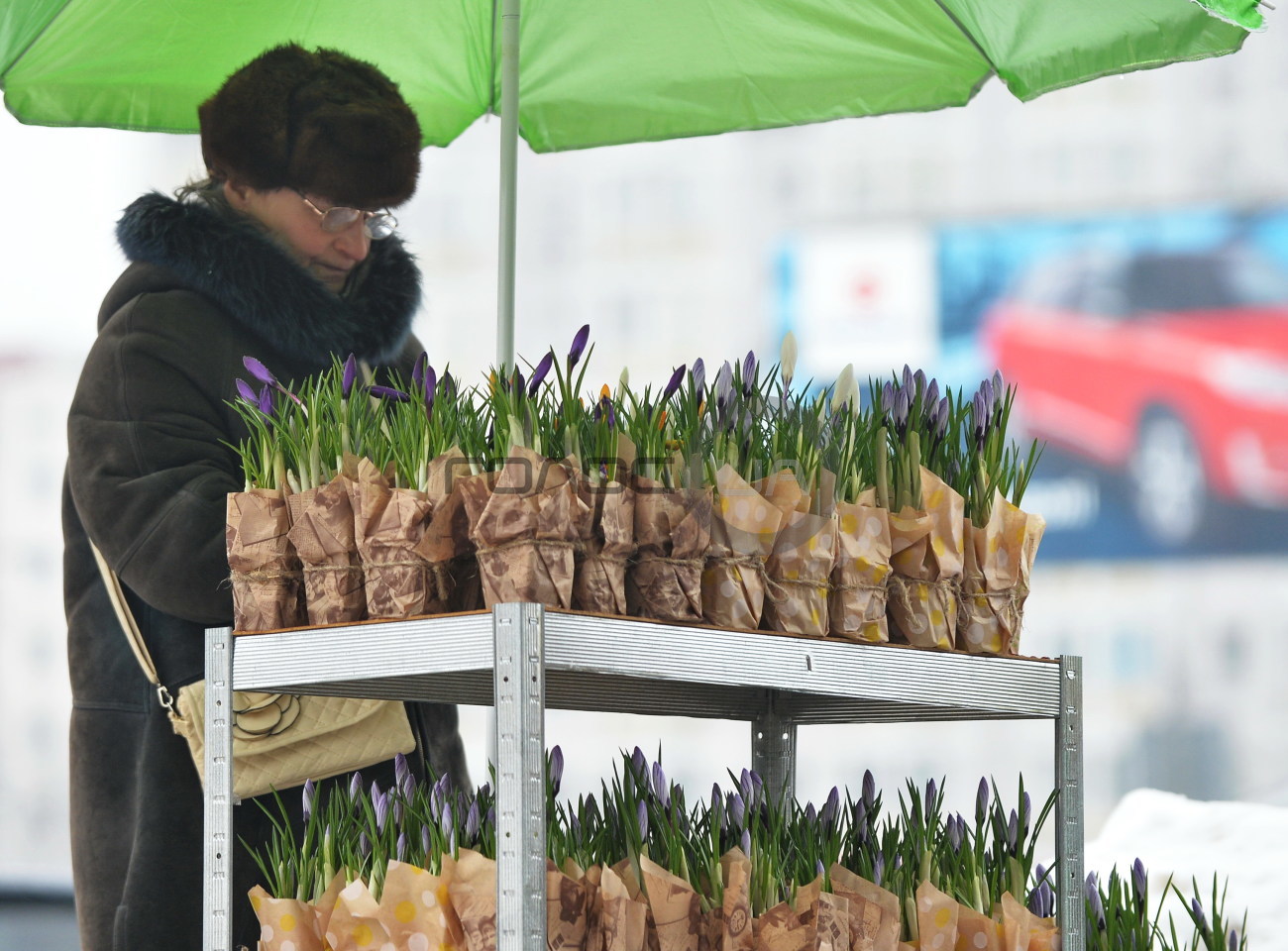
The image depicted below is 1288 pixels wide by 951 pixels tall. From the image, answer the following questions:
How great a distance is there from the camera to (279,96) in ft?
6.68

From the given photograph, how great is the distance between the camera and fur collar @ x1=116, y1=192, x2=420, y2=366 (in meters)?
2.00

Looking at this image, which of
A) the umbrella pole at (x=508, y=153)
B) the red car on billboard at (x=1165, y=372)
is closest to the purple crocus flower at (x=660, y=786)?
the umbrella pole at (x=508, y=153)

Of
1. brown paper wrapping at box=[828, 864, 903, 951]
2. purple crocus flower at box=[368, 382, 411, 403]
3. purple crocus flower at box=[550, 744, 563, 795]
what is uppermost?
purple crocus flower at box=[368, 382, 411, 403]

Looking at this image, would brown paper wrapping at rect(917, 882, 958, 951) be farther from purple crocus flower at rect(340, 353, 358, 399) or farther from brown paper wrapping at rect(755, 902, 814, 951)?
purple crocus flower at rect(340, 353, 358, 399)

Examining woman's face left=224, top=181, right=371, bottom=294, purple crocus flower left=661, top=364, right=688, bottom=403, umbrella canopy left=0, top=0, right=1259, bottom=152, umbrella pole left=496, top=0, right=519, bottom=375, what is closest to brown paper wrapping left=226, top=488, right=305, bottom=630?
purple crocus flower left=661, top=364, right=688, bottom=403

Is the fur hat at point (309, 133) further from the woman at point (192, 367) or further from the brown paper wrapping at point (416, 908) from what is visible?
the brown paper wrapping at point (416, 908)

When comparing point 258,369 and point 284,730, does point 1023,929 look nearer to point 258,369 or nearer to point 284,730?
point 284,730

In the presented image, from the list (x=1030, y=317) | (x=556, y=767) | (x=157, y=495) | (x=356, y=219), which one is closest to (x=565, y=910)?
(x=556, y=767)

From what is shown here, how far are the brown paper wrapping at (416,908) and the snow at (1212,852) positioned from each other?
1.61 m

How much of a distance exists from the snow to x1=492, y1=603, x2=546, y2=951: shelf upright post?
168 cm

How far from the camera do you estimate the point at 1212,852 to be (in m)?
2.84

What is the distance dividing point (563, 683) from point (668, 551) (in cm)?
31

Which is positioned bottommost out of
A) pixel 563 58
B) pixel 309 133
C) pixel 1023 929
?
pixel 1023 929

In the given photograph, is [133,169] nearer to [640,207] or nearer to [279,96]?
[640,207]
